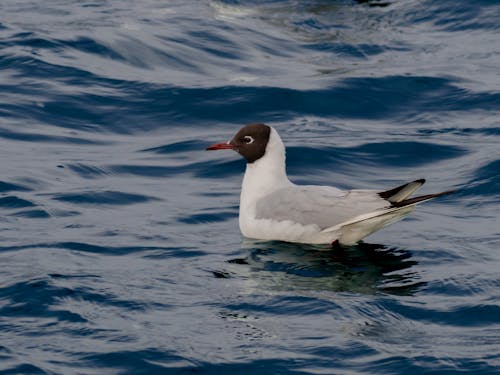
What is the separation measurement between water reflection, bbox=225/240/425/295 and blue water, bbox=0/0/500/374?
0.03 m

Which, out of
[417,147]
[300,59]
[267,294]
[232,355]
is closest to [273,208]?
[267,294]

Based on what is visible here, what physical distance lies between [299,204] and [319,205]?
7.4 inches

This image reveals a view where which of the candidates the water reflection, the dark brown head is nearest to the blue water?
the water reflection

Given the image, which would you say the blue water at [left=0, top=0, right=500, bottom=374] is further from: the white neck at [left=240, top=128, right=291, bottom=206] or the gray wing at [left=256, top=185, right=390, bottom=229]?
the white neck at [left=240, top=128, right=291, bottom=206]

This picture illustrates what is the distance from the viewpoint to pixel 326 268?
9875 millimetres

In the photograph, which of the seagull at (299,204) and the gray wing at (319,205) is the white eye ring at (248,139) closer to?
the seagull at (299,204)

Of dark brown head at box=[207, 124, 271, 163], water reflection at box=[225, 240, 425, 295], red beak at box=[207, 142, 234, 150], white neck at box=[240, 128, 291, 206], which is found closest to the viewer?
water reflection at box=[225, 240, 425, 295]

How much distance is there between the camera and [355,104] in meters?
15.9

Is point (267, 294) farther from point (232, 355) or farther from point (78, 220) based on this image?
point (78, 220)

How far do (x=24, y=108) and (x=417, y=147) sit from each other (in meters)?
4.84

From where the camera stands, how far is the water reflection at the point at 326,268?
30.5 ft

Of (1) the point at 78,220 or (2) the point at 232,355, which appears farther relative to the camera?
(1) the point at 78,220

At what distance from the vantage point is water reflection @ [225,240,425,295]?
9297 millimetres

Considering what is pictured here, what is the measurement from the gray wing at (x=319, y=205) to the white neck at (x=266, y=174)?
0.25 m
